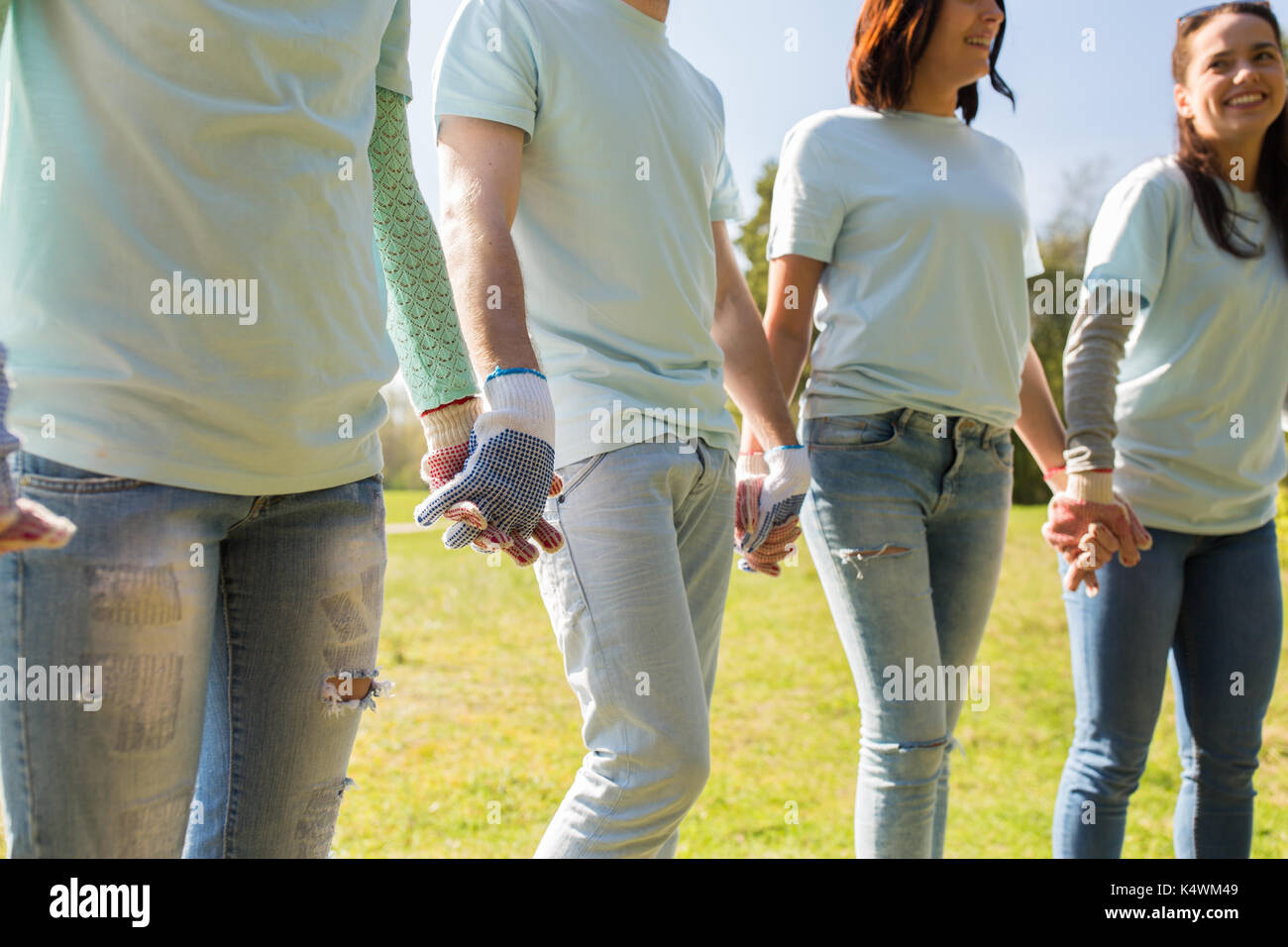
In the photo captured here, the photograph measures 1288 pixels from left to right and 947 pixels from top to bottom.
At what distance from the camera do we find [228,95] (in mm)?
1185

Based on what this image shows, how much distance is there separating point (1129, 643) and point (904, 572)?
0.58 meters

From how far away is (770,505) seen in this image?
2.17 m

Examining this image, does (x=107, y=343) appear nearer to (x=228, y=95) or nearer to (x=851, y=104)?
(x=228, y=95)

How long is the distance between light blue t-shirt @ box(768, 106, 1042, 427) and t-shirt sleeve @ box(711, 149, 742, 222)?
0.76 ft

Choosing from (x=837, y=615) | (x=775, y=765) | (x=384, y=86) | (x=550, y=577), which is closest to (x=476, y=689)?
(x=775, y=765)

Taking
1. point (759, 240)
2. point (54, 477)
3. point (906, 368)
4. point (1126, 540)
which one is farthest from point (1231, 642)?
point (759, 240)

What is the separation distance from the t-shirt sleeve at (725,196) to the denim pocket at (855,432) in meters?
0.46

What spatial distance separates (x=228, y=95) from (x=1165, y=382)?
209 centimetres

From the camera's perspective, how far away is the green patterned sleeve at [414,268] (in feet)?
4.93

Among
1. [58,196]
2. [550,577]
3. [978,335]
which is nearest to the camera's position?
[58,196]

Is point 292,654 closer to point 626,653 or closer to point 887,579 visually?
point 626,653

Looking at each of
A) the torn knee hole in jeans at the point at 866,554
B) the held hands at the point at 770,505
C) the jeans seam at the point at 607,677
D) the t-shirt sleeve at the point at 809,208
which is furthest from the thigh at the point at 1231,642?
the jeans seam at the point at 607,677

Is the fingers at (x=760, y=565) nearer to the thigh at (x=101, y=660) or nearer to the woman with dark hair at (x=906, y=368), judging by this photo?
the woman with dark hair at (x=906, y=368)

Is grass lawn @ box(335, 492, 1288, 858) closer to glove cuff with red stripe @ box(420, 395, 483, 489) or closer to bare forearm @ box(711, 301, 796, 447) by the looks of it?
bare forearm @ box(711, 301, 796, 447)
